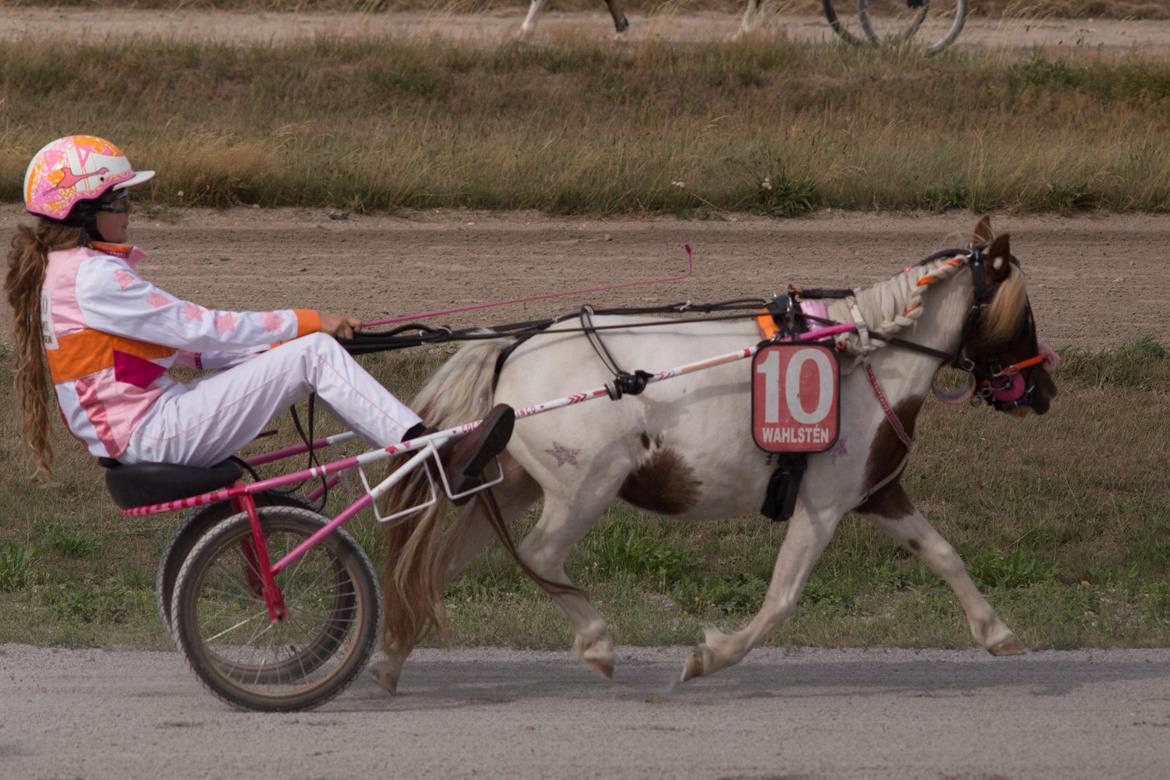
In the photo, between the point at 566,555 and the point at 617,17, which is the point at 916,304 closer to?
the point at 566,555

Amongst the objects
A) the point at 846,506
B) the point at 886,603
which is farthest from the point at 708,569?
the point at 846,506

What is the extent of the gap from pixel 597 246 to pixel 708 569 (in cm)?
559

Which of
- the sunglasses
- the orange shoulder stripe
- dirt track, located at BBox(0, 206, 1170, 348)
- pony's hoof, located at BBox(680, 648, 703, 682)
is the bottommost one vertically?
dirt track, located at BBox(0, 206, 1170, 348)

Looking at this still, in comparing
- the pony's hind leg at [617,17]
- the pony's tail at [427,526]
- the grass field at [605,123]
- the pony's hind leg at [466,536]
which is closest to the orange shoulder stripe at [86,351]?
the pony's tail at [427,526]

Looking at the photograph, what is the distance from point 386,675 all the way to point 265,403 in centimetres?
107

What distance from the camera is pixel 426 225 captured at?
45.0 ft

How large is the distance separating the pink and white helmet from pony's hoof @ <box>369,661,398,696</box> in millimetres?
1844

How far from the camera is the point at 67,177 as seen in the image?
5.48 m

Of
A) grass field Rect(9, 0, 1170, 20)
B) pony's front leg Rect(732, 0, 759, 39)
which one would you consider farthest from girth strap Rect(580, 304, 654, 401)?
grass field Rect(9, 0, 1170, 20)

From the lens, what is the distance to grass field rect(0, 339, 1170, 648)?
6.97 metres

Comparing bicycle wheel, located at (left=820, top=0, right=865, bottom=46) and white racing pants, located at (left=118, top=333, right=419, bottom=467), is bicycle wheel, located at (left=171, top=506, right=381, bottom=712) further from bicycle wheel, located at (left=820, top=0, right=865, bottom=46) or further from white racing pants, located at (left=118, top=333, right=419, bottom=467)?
bicycle wheel, located at (left=820, top=0, right=865, bottom=46)

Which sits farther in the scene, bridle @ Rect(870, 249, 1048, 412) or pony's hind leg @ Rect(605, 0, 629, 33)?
pony's hind leg @ Rect(605, 0, 629, 33)

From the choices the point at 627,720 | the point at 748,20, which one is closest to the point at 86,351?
the point at 627,720

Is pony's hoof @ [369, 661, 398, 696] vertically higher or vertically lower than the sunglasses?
lower
